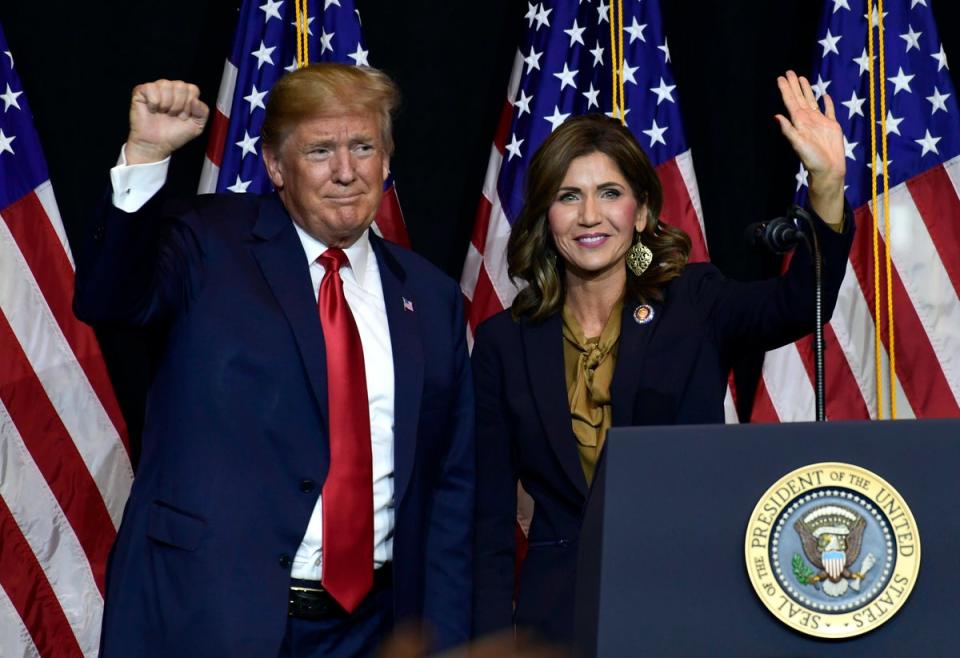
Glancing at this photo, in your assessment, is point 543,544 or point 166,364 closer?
point 166,364

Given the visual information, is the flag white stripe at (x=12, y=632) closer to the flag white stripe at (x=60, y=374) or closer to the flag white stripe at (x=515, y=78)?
the flag white stripe at (x=60, y=374)

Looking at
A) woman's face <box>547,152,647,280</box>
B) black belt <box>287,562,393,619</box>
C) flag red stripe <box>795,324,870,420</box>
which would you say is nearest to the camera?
black belt <box>287,562,393,619</box>

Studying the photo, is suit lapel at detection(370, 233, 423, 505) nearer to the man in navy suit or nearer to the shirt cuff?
the man in navy suit

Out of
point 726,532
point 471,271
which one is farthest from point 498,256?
point 726,532

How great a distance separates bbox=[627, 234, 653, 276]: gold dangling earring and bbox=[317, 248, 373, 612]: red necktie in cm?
69

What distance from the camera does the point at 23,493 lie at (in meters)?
3.39

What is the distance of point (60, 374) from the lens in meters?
3.44

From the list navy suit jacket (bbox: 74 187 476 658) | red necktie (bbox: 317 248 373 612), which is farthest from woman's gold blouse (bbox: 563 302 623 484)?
red necktie (bbox: 317 248 373 612)

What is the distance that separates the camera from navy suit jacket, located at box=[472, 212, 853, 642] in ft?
8.28

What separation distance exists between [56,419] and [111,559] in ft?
4.10

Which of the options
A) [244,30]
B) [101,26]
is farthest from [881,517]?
[101,26]

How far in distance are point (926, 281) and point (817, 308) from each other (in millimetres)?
1684

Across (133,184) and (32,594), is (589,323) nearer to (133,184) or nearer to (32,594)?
(133,184)

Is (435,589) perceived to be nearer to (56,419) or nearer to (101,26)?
(56,419)
